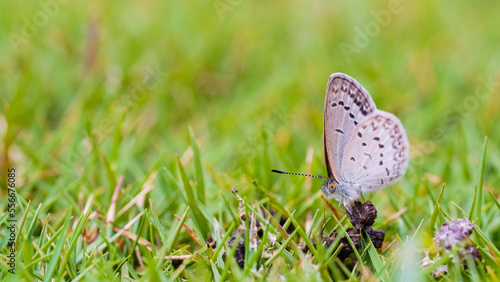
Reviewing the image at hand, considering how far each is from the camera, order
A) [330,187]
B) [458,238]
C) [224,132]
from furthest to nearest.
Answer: [224,132] → [330,187] → [458,238]

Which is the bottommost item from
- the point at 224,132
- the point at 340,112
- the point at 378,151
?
the point at 224,132

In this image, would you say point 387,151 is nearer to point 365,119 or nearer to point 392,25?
point 365,119

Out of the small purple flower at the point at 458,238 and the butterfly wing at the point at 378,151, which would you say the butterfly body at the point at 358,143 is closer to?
the butterfly wing at the point at 378,151

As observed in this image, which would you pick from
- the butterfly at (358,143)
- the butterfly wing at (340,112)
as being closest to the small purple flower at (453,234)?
the butterfly at (358,143)

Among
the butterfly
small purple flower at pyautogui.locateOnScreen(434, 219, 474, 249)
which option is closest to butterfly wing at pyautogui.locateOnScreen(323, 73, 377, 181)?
the butterfly

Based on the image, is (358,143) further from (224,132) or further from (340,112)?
(224,132)

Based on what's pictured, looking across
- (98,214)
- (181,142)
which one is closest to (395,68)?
(181,142)

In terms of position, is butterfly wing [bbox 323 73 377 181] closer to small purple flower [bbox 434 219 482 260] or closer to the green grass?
the green grass

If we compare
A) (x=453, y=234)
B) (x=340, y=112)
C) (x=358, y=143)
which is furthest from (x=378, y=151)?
(x=453, y=234)
